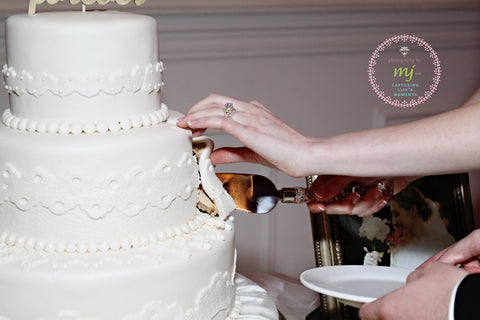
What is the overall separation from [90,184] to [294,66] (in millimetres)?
1799

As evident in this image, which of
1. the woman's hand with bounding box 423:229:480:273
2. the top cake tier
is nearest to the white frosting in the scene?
the top cake tier

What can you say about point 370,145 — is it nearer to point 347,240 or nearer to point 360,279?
point 360,279

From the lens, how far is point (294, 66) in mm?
3008

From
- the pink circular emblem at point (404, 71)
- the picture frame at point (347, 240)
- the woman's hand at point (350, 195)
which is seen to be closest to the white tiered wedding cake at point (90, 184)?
the woman's hand at point (350, 195)

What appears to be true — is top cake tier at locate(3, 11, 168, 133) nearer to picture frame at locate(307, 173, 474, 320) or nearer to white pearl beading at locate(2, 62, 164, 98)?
white pearl beading at locate(2, 62, 164, 98)

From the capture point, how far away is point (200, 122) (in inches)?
59.3

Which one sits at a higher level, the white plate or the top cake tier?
the top cake tier

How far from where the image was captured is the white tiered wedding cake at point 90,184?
1.36m

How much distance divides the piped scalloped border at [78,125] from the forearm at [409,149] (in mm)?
407

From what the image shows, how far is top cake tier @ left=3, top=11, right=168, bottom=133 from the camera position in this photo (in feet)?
4.56

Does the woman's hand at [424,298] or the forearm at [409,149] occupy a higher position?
the forearm at [409,149]

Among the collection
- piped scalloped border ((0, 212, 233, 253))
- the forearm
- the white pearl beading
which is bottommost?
piped scalloped border ((0, 212, 233, 253))

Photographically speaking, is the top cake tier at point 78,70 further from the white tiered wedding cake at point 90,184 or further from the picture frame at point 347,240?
the picture frame at point 347,240

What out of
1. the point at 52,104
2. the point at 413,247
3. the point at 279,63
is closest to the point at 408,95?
the point at 279,63
